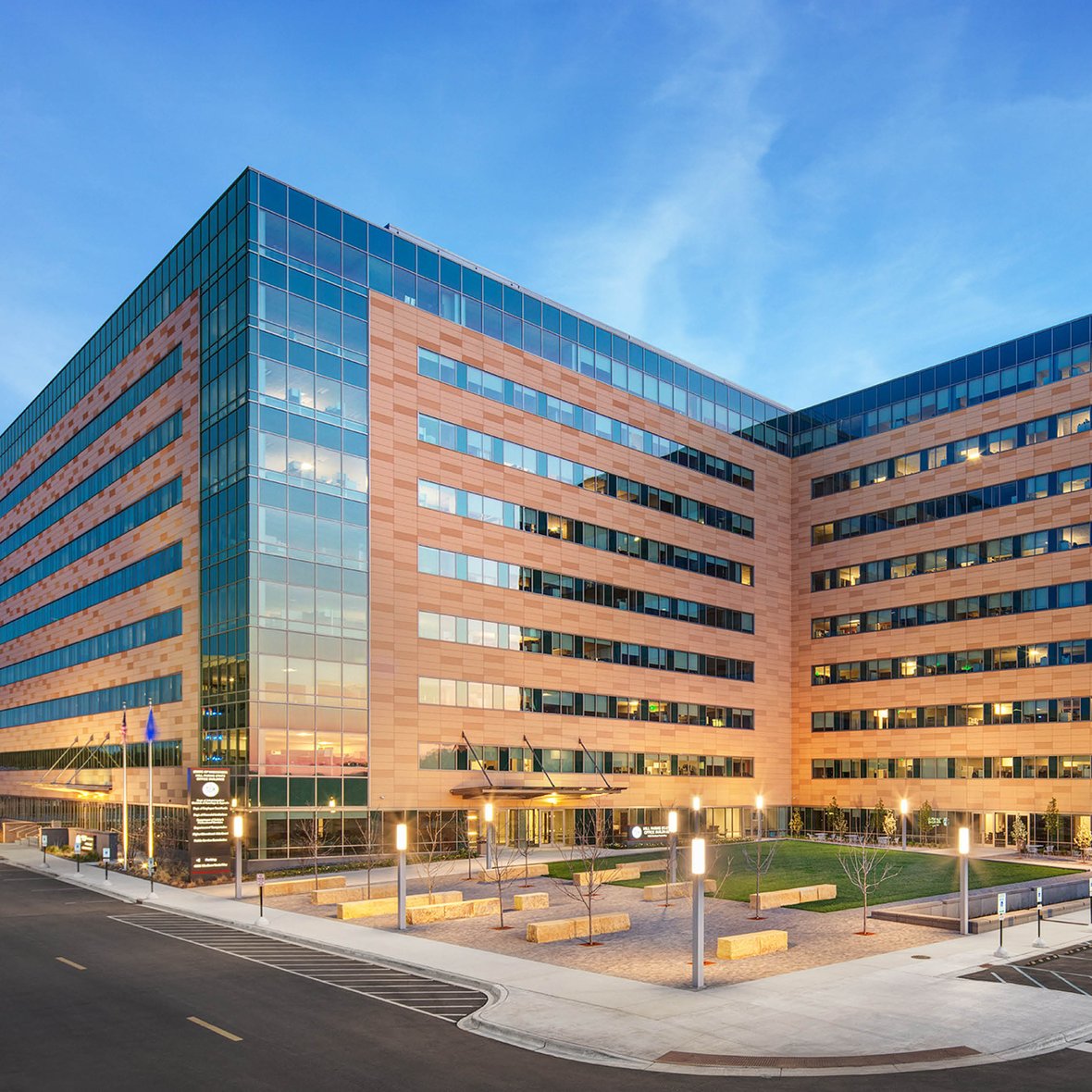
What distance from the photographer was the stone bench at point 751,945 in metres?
27.9

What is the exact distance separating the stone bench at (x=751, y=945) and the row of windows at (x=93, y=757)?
3964 centimetres

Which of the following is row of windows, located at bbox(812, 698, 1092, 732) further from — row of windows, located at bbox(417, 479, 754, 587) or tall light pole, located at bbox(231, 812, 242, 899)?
tall light pole, located at bbox(231, 812, 242, 899)

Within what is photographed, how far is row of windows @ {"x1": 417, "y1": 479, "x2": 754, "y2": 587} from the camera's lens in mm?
61312

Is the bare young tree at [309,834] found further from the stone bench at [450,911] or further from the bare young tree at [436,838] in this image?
the stone bench at [450,911]

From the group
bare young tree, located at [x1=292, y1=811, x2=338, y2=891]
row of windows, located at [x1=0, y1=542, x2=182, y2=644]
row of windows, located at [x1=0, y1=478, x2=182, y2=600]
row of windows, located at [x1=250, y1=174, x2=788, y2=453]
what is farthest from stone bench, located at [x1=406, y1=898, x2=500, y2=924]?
row of windows, located at [x1=250, y1=174, x2=788, y2=453]

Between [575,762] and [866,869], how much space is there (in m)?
33.2

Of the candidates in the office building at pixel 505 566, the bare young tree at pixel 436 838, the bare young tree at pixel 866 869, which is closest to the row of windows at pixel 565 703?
the office building at pixel 505 566

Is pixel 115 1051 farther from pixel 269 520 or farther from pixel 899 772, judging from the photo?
pixel 899 772

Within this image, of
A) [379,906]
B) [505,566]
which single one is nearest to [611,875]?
[379,906]

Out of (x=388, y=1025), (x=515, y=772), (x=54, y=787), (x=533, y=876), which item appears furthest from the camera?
(x=54, y=787)

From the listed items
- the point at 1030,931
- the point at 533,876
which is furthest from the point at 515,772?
the point at 1030,931

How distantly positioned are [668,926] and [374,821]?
2529 cm

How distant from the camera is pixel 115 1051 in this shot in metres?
19.3

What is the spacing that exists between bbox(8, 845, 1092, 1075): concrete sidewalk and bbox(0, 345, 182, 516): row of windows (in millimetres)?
44726
